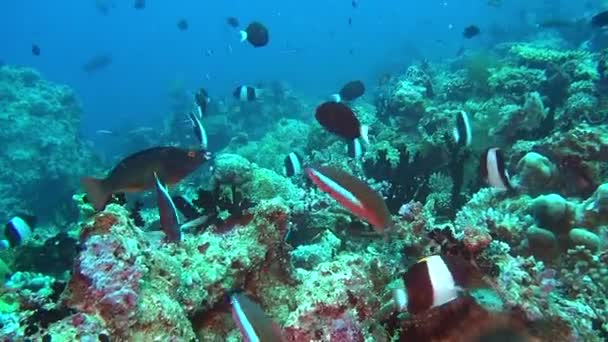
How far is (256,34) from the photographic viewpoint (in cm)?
1023

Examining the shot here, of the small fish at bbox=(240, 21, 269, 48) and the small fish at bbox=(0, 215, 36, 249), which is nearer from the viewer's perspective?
the small fish at bbox=(0, 215, 36, 249)

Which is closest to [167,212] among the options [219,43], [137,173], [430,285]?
[137,173]

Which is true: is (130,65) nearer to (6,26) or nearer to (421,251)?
(6,26)

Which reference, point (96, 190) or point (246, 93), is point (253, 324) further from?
point (246, 93)

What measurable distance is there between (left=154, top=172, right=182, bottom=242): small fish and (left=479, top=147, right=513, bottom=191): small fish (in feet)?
9.42

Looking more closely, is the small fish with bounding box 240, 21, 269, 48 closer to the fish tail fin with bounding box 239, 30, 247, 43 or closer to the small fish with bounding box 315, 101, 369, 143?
the fish tail fin with bounding box 239, 30, 247, 43

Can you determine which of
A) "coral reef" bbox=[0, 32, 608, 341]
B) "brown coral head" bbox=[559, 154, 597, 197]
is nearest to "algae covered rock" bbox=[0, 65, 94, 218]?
"coral reef" bbox=[0, 32, 608, 341]

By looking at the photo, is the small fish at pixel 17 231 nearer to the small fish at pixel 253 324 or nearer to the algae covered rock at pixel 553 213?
the small fish at pixel 253 324

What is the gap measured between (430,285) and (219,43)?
113 meters

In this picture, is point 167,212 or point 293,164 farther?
point 293,164

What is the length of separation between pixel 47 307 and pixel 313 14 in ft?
415

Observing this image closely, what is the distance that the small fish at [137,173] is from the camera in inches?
147

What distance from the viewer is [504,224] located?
448 cm

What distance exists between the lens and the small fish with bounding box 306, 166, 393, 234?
3102 millimetres
